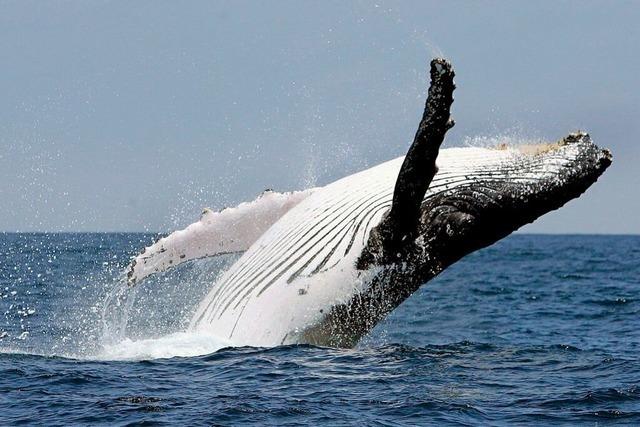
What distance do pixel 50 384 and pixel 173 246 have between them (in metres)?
2.87

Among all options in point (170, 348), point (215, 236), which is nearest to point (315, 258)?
point (215, 236)

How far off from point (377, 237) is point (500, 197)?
4.69 ft

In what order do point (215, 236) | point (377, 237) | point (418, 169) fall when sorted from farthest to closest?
point (215, 236), point (377, 237), point (418, 169)

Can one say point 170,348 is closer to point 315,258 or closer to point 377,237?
point 315,258

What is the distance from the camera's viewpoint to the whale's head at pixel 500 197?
10969 mm

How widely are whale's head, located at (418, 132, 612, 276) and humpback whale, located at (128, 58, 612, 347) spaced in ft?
0.04

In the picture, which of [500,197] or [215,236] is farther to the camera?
[215,236]

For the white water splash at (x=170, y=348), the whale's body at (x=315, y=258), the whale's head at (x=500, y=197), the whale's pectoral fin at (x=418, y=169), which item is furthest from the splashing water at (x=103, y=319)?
the whale's head at (x=500, y=197)

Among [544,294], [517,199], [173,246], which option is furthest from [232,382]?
[544,294]

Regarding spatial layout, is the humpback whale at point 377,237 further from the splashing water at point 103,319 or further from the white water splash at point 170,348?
the splashing water at point 103,319

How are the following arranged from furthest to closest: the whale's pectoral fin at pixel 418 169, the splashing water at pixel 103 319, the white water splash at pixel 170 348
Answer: the splashing water at pixel 103 319 < the white water splash at pixel 170 348 < the whale's pectoral fin at pixel 418 169

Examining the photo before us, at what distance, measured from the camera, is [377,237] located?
10.7 meters

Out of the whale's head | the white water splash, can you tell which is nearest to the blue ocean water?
the white water splash

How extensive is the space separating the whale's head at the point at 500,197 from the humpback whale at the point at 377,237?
0.01 meters
